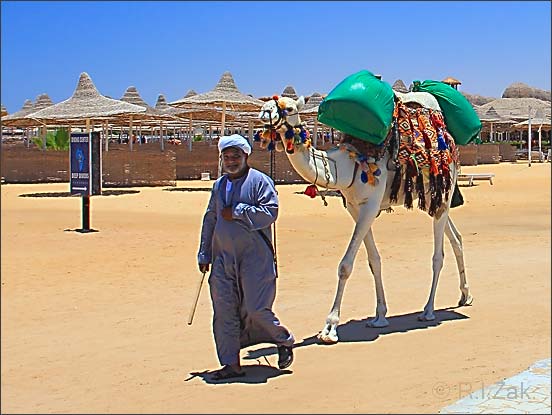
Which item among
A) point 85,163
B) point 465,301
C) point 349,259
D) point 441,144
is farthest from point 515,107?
point 349,259

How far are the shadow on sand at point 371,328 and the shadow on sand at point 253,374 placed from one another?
396mm

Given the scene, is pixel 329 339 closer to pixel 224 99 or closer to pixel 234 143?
pixel 234 143

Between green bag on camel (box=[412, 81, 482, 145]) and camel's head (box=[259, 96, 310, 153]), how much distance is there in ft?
8.08

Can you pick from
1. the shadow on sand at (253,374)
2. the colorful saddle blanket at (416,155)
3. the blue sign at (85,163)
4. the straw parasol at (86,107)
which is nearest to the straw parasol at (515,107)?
the straw parasol at (86,107)

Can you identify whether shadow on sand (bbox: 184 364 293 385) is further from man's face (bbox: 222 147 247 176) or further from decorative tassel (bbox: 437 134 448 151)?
decorative tassel (bbox: 437 134 448 151)

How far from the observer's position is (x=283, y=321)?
8.49 metres

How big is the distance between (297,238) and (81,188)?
496 centimetres

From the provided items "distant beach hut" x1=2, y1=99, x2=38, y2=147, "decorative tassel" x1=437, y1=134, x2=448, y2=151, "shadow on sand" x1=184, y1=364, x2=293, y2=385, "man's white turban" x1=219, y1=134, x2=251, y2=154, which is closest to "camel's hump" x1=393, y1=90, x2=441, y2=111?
"decorative tassel" x1=437, y1=134, x2=448, y2=151

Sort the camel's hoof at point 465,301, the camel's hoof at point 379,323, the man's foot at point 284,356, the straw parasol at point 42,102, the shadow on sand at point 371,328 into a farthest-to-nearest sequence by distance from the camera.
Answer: the straw parasol at point 42,102 → the camel's hoof at point 465,301 → the camel's hoof at point 379,323 → the shadow on sand at point 371,328 → the man's foot at point 284,356

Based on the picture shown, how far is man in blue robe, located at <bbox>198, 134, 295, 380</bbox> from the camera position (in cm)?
629

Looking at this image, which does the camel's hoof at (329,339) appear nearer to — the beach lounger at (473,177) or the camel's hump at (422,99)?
the camel's hump at (422,99)

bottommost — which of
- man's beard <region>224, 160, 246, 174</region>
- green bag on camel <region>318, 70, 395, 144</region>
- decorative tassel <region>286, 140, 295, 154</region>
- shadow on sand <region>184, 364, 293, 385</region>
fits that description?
shadow on sand <region>184, 364, 293, 385</region>

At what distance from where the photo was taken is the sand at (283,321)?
5.98 meters

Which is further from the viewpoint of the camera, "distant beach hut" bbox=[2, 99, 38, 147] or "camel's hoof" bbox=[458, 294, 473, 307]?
"distant beach hut" bbox=[2, 99, 38, 147]
